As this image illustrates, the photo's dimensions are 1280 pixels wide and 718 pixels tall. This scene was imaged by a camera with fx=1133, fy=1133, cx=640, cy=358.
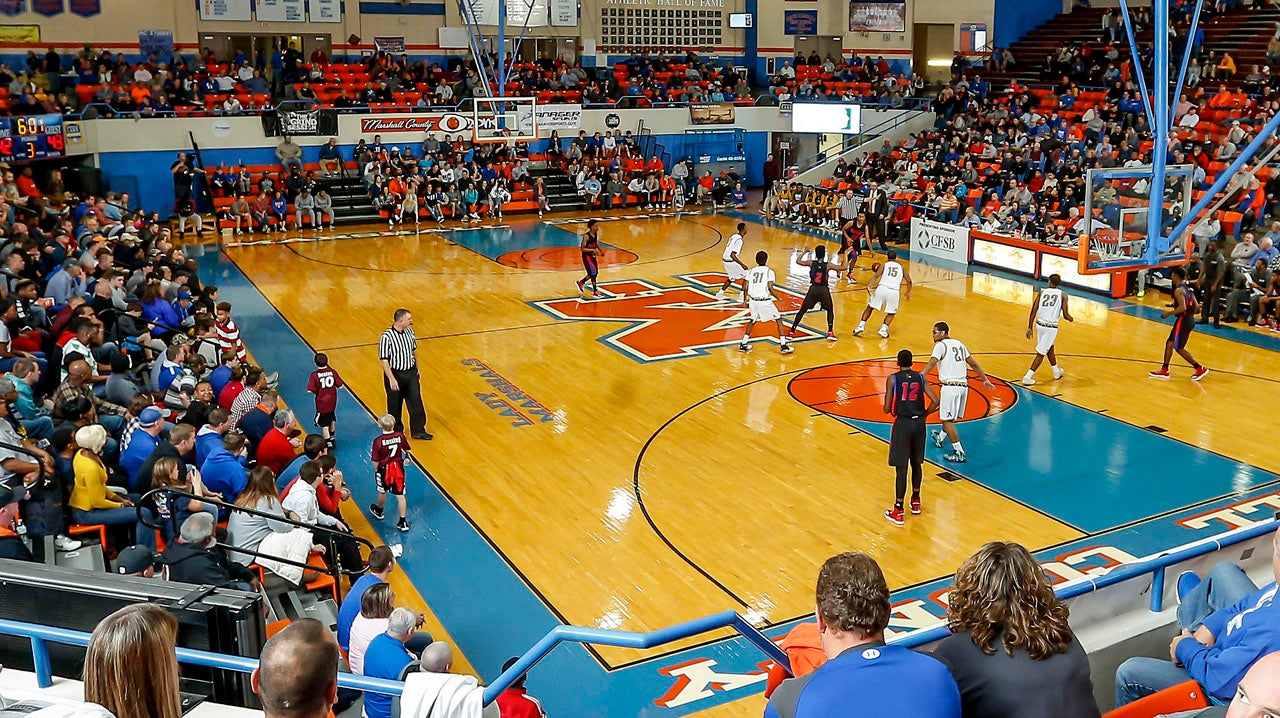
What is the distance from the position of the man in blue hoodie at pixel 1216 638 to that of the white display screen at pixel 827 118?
31.0 metres

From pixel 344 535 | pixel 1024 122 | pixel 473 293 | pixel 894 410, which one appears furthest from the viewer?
pixel 1024 122

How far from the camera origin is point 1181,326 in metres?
15.0

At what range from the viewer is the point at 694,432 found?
13.4 metres

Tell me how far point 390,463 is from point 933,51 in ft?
122

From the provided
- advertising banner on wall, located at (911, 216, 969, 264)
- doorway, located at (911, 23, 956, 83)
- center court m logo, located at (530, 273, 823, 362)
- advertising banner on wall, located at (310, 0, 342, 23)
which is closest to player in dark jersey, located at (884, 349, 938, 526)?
center court m logo, located at (530, 273, 823, 362)

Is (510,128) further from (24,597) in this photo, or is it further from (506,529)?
(24,597)

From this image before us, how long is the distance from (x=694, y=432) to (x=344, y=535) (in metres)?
5.44

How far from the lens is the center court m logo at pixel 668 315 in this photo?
57.4ft

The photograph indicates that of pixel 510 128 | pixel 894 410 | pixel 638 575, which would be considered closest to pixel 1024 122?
pixel 510 128

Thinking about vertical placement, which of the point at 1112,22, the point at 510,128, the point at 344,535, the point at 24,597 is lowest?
the point at 344,535

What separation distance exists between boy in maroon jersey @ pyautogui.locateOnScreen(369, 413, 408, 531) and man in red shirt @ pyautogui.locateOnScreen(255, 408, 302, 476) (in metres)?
0.82

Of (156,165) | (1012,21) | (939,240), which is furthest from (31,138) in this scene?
(1012,21)

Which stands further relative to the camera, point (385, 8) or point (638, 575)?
point (385, 8)

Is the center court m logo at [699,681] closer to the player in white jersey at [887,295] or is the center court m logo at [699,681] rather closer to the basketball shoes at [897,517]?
the basketball shoes at [897,517]
